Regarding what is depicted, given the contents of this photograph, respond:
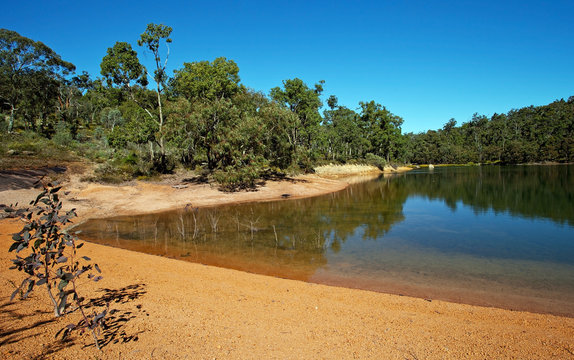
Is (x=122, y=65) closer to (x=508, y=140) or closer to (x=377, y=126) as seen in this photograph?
(x=377, y=126)

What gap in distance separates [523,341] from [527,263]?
22.3 feet

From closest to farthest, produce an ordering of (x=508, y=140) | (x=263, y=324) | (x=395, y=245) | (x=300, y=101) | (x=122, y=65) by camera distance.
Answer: (x=263, y=324) → (x=395, y=245) → (x=122, y=65) → (x=300, y=101) → (x=508, y=140)

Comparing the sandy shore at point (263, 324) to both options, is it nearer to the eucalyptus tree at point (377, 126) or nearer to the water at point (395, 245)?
the water at point (395, 245)

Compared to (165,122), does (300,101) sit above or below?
above

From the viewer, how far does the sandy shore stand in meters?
4.57

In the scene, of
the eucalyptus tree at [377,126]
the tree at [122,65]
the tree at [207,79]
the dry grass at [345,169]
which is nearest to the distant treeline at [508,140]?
the eucalyptus tree at [377,126]

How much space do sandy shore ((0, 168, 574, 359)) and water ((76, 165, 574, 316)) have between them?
1.48m

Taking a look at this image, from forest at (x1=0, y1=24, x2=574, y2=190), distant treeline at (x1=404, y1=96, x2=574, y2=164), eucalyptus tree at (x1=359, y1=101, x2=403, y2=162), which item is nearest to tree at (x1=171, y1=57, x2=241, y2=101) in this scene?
forest at (x1=0, y1=24, x2=574, y2=190)

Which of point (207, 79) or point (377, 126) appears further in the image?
point (377, 126)

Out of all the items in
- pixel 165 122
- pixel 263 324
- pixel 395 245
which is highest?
pixel 165 122

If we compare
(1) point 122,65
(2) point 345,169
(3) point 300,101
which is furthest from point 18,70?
(2) point 345,169

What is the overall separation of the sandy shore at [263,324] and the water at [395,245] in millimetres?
1478

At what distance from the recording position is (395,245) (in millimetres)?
13047

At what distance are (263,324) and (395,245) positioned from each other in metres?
9.11
